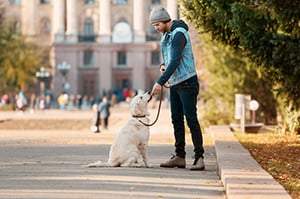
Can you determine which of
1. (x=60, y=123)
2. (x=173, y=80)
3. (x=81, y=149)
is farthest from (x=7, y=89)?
(x=173, y=80)

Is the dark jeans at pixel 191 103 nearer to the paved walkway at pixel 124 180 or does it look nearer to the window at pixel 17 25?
the paved walkway at pixel 124 180

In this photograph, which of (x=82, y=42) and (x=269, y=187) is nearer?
(x=269, y=187)

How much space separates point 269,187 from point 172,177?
2.50 m

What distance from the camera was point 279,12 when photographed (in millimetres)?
14727

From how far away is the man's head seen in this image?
13180mm

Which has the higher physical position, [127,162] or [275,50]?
[275,50]

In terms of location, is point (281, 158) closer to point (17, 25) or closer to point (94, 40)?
point (94, 40)

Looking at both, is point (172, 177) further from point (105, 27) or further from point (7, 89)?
point (105, 27)

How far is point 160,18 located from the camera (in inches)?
519

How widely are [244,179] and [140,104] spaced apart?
113 inches

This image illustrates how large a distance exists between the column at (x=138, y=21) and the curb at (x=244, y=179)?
97.3 m

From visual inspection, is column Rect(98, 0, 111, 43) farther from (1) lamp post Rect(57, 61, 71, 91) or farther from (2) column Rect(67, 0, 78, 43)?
(1) lamp post Rect(57, 61, 71, 91)

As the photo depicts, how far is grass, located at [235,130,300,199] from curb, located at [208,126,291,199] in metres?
0.20

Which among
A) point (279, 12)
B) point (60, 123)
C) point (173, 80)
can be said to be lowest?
point (60, 123)
